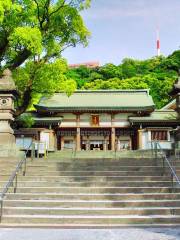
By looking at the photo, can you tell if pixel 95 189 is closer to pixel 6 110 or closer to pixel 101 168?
pixel 101 168

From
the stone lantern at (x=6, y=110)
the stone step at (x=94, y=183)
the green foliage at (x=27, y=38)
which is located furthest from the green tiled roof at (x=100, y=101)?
the stone step at (x=94, y=183)

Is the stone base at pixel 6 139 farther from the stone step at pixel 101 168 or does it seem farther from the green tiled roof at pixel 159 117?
the green tiled roof at pixel 159 117

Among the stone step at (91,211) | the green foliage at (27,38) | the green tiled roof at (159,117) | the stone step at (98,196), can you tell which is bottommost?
the stone step at (91,211)

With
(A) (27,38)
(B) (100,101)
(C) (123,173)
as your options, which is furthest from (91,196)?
(B) (100,101)

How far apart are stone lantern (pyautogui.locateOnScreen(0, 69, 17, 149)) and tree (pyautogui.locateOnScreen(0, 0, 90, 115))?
2367 millimetres

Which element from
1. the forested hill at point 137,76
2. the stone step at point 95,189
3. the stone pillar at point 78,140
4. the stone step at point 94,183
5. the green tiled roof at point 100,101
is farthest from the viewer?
the forested hill at point 137,76

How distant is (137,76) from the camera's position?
66438mm

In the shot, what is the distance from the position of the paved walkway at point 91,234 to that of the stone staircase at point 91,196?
53 cm

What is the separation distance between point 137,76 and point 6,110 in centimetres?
5134

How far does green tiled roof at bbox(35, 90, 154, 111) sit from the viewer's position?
37.0 m

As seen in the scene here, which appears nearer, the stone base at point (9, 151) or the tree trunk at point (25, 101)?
the stone base at point (9, 151)

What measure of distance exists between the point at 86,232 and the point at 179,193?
3.78 meters

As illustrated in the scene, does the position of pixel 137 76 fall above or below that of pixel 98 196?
above

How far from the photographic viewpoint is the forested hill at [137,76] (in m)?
59.0
